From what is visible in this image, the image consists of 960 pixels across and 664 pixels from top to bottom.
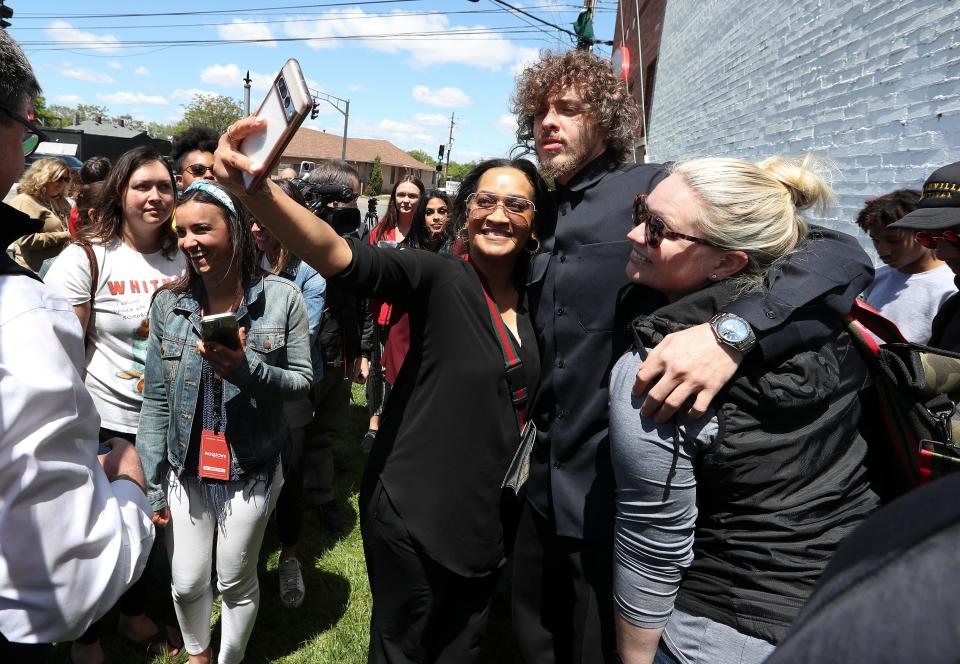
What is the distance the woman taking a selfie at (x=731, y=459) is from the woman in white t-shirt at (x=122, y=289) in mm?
2318

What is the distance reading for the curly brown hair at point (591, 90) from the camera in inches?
86.0

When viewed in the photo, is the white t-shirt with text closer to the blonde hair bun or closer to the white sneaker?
the white sneaker

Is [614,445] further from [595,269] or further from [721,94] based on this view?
[721,94]

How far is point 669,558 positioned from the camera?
54.7 inches

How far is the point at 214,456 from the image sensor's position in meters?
2.39

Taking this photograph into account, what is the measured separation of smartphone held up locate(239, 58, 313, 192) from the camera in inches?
49.0

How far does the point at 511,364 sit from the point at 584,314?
30cm

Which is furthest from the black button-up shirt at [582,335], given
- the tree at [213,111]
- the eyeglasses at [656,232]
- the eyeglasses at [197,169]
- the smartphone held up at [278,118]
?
the tree at [213,111]

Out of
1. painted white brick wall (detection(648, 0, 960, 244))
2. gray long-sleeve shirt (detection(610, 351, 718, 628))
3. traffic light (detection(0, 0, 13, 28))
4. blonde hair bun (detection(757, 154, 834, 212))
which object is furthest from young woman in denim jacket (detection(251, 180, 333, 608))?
traffic light (detection(0, 0, 13, 28))

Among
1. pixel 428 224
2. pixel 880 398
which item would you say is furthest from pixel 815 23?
pixel 880 398

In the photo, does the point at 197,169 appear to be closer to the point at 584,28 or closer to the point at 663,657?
the point at 663,657

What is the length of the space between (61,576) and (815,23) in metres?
5.79

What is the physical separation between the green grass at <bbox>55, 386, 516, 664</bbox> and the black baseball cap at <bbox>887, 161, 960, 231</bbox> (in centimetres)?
277

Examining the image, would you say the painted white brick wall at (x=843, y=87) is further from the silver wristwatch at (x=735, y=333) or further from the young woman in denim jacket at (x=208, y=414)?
the young woman in denim jacket at (x=208, y=414)
